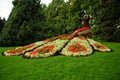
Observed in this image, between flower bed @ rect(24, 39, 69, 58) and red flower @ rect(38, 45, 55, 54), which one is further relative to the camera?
red flower @ rect(38, 45, 55, 54)

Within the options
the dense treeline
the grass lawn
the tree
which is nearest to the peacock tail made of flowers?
the grass lawn

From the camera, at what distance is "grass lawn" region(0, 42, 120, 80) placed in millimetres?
14859

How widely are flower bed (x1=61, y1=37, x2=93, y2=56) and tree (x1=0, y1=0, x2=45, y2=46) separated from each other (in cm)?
967

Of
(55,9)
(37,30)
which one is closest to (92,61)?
(37,30)

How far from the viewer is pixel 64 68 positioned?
16109 millimetres

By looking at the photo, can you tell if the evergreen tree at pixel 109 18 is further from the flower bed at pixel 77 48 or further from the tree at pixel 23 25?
the flower bed at pixel 77 48

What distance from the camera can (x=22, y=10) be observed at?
31.1 meters

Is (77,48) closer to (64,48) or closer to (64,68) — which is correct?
(64,48)

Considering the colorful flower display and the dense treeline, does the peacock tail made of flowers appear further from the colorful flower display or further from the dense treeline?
the dense treeline

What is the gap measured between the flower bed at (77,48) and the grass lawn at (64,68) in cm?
82

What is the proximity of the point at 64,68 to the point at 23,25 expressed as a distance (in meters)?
15.4

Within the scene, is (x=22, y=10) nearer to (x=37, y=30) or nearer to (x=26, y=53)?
(x=37, y=30)

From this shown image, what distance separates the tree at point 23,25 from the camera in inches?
1196

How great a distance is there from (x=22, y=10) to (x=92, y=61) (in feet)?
53.4
